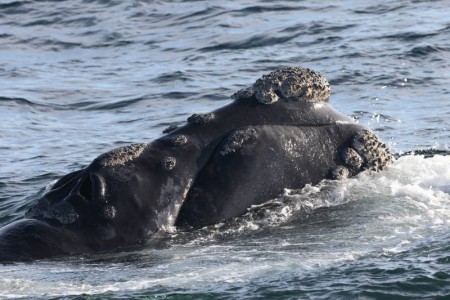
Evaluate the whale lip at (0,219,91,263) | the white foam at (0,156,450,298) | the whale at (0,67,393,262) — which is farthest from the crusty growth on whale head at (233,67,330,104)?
the whale lip at (0,219,91,263)

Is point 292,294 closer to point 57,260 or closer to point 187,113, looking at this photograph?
point 57,260

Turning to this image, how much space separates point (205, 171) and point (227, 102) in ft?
32.1

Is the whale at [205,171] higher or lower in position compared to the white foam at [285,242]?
higher

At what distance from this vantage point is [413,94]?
19484mm

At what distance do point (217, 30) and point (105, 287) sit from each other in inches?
766

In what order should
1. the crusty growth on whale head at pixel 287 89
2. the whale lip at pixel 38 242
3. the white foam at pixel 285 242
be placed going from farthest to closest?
the crusty growth on whale head at pixel 287 89 < the whale lip at pixel 38 242 < the white foam at pixel 285 242

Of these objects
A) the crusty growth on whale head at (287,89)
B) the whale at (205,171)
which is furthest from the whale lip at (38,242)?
the crusty growth on whale head at (287,89)

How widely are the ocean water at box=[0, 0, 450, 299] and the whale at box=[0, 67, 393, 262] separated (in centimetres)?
17

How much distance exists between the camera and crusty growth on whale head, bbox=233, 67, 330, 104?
34.3 feet

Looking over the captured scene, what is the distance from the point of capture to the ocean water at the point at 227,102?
876 cm

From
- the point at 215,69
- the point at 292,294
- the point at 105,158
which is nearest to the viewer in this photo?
the point at 292,294

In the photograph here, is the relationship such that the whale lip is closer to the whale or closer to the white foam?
the whale

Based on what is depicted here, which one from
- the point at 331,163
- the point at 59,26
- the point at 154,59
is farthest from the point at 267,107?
the point at 59,26

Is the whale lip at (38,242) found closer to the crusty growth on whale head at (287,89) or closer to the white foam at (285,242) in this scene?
the white foam at (285,242)
